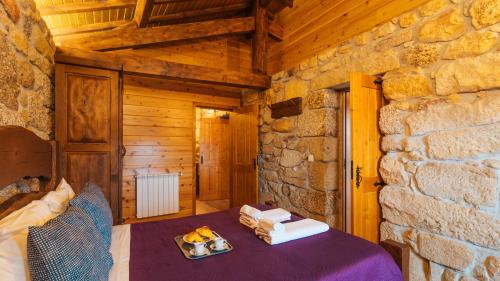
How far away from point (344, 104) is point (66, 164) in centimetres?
300

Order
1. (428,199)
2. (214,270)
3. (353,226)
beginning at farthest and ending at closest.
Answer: (353,226) → (428,199) → (214,270)

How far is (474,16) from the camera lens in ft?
5.53

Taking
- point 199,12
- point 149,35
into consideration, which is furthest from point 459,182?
point 199,12

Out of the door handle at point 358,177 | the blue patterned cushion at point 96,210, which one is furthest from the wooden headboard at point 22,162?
the door handle at point 358,177

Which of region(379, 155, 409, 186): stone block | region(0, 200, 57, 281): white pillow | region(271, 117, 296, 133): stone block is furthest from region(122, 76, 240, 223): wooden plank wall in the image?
region(379, 155, 409, 186): stone block

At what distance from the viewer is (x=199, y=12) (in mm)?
3492

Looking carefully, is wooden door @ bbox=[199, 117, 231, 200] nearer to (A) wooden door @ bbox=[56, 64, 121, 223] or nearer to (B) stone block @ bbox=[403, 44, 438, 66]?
(A) wooden door @ bbox=[56, 64, 121, 223]

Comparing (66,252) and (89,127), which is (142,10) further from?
(66,252)

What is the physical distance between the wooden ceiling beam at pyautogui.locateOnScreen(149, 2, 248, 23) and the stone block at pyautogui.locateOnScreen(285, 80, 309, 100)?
1489mm

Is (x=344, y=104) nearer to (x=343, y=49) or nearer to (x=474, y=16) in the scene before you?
(x=343, y=49)

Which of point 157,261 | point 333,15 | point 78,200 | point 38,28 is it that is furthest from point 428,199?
point 38,28

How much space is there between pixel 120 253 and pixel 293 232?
992mm

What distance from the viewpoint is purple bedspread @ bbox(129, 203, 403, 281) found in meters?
1.12

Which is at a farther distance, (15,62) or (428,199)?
(428,199)
